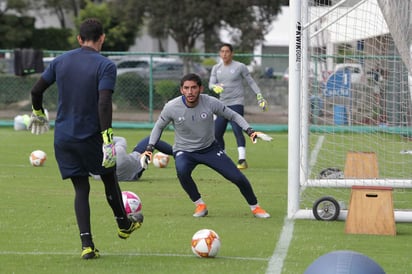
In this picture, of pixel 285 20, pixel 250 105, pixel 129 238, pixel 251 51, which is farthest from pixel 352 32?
pixel 285 20

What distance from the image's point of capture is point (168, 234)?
966 centimetres

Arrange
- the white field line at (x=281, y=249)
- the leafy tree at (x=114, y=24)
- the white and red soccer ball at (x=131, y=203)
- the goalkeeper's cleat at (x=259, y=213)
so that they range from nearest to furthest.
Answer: the white field line at (x=281, y=249) < the white and red soccer ball at (x=131, y=203) < the goalkeeper's cleat at (x=259, y=213) < the leafy tree at (x=114, y=24)

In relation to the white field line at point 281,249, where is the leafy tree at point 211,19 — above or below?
above

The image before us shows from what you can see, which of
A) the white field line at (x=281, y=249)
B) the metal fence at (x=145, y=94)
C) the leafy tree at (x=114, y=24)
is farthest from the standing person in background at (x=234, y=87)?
the leafy tree at (x=114, y=24)

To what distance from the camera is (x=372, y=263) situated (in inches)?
234

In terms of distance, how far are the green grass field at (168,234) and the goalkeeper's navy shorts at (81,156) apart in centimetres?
76

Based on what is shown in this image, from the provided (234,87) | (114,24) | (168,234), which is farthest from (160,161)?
(114,24)

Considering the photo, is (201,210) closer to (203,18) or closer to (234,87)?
(234,87)

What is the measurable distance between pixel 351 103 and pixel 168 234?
367 inches

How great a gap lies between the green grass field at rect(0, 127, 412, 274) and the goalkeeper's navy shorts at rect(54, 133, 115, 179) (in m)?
0.76

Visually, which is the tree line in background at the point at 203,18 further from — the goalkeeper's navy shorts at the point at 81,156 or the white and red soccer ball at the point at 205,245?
the white and red soccer ball at the point at 205,245

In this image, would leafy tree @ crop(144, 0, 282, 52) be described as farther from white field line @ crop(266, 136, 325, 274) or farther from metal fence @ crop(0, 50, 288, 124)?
white field line @ crop(266, 136, 325, 274)

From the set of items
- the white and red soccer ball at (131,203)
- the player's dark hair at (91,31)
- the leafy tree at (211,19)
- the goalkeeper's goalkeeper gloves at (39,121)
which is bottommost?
the white and red soccer ball at (131,203)

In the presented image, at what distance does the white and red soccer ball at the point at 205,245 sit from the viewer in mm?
8328
